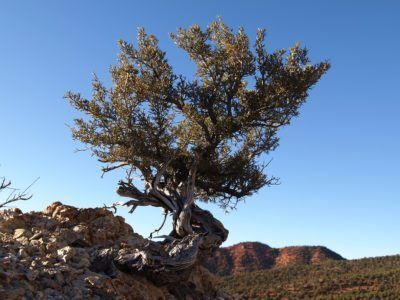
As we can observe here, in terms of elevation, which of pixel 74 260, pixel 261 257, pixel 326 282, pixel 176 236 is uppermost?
pixel 261 257

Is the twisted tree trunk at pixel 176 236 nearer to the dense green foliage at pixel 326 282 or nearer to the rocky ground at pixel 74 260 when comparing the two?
the rocky ground at pixel 74 260

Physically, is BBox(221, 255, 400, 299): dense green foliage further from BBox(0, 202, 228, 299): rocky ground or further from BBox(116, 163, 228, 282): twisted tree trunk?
BBox(0, 202, 228, 299): rocky ground

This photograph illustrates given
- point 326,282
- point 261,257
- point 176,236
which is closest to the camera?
point 176,236

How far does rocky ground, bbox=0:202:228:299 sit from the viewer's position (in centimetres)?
1473

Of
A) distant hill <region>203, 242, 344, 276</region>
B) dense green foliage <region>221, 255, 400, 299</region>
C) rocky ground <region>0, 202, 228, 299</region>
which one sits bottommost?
rocky ground <region>0, 202, 228, 299</region>

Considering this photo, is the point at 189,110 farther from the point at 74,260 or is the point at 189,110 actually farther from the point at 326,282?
the point at 326,282

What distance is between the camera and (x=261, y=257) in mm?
129750

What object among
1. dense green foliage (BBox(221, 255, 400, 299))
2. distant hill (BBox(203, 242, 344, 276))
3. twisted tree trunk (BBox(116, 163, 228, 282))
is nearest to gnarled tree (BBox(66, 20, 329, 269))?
twisted tree trunk (BBox(116, 163, 228, 282))

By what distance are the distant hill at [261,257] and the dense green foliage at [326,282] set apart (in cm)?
3299

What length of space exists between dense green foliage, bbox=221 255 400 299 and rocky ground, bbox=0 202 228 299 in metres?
39.8

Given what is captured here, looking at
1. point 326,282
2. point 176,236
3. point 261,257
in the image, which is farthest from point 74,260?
point 261,257

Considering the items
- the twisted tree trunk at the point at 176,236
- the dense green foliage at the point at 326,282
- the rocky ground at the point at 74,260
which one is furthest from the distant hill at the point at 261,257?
the rocky ground at the point at 74,260

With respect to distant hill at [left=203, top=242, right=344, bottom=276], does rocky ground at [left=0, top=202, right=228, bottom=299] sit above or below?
below

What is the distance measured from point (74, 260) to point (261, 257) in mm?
117460
